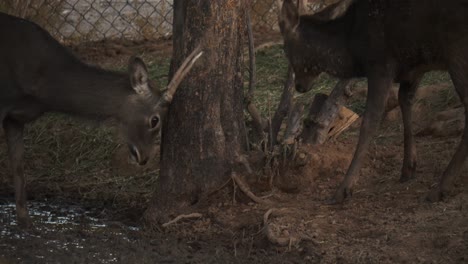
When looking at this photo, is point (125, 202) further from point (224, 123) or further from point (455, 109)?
point (455, 109)

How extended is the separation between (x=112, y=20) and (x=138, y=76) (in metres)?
5.52

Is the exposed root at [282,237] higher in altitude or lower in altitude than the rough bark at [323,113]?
lower

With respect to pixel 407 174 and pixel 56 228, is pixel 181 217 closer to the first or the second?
pixel 56 228

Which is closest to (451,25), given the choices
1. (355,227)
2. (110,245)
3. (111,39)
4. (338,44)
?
(338,44)

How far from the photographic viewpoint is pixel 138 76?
699 cm

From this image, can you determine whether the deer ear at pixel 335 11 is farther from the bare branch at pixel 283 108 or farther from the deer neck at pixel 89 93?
the deer neck at pixel 89 93

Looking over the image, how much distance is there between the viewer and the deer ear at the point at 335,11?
6.94 metres

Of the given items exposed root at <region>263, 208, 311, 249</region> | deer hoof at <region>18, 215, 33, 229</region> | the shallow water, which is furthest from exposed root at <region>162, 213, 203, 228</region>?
deer hoof at <region>18, 215, 33, 229</region>

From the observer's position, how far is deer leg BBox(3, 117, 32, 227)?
287 inches

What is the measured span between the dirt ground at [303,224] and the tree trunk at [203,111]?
0.64ft

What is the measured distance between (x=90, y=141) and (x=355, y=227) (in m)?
3.04

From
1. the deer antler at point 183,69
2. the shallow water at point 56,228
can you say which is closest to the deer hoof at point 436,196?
the deer antler at point 183,69

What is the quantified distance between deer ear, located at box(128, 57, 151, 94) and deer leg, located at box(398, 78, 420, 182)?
1.76 metres

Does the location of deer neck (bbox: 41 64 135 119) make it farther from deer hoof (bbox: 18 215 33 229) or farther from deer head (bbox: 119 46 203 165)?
deer hoof (bbox: 18 215 33 229)
